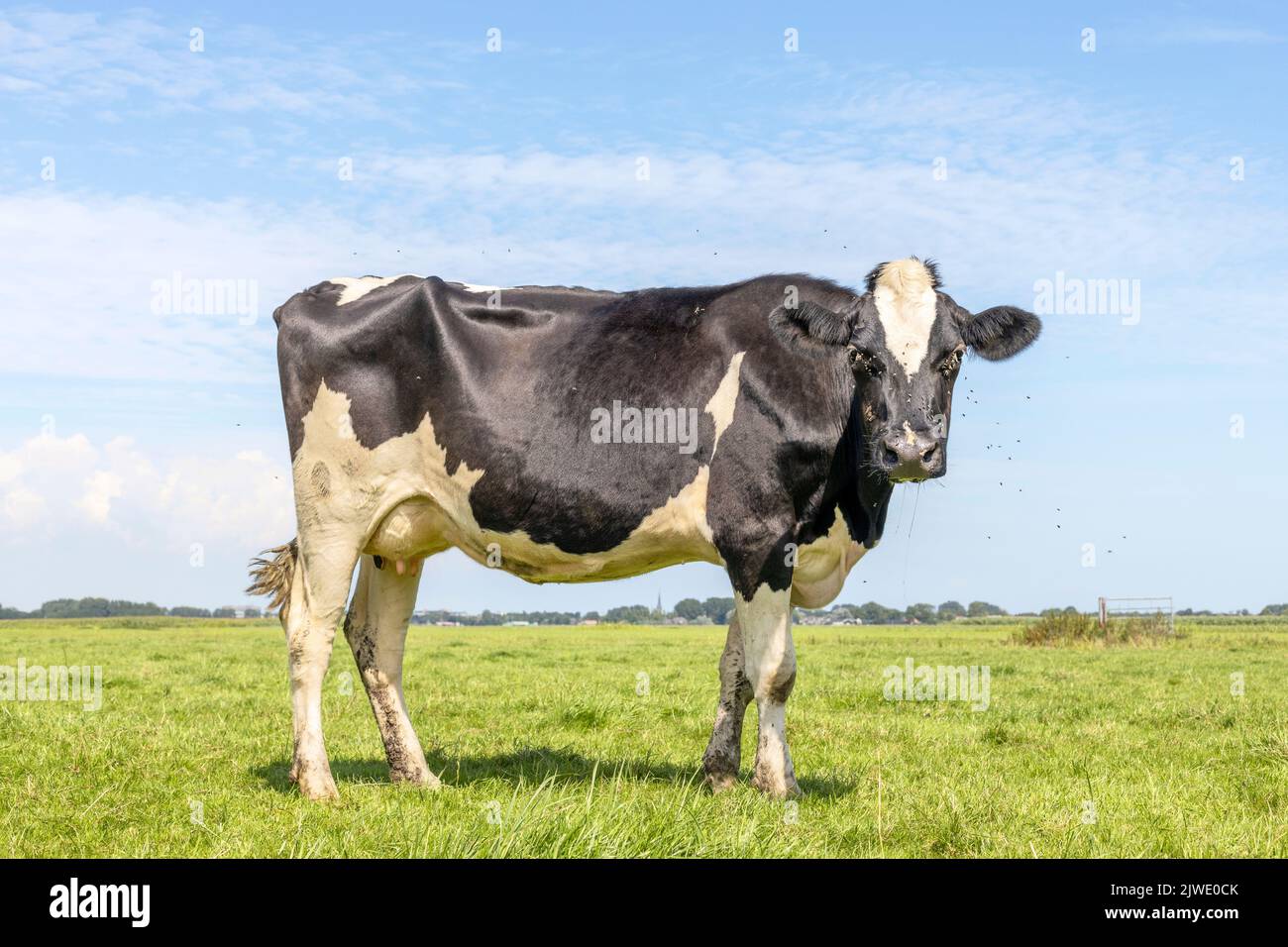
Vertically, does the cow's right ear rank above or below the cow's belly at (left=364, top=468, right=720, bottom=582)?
above

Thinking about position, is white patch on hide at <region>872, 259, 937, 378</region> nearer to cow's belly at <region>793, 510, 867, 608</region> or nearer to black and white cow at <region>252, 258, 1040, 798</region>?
black and white cow at <region>252, 258, 1040, 798</region>

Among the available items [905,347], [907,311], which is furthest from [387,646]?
[907,311]

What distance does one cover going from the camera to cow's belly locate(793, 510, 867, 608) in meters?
8.12

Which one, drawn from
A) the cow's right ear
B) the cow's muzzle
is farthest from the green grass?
the cow's right ear

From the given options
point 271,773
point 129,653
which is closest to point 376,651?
point 271,773

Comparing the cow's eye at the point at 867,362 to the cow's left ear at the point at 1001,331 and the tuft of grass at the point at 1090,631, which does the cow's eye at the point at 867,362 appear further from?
the tuft of grass at the point at 1090,631

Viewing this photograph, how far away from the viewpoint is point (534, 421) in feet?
26.4

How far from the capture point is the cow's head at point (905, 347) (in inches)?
281

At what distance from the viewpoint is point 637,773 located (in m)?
8.80

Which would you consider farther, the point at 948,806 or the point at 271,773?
the point at 271,773

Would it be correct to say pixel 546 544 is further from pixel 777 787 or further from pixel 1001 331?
pixel 1001 331

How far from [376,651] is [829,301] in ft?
13.7

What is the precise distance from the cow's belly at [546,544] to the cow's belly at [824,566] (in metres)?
0.68
